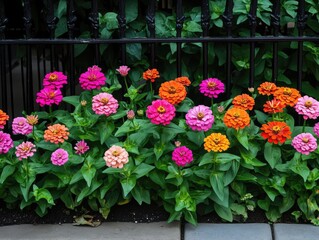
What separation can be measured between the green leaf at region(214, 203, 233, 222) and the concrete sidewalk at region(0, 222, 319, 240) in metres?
0.05

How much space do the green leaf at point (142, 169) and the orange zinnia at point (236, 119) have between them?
503 millimetres

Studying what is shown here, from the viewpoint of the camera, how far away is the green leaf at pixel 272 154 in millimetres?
3854

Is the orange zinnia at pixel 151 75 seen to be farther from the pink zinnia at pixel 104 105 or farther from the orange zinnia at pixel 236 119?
the orange zinnia at pixel 236 119

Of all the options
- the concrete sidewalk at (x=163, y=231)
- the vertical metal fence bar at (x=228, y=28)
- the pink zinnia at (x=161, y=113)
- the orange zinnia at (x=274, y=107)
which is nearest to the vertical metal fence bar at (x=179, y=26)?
the vertical metal fence bar at (x=228, y=28)

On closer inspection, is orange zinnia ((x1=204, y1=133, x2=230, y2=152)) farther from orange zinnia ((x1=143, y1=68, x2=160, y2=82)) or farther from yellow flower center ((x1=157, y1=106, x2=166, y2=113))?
orange zinnia ((x1=143, y1=68, x2=160, y2=82))

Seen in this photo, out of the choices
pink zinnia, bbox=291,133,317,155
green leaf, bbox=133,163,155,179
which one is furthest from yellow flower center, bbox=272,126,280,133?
green leaf, bbox=133,163,155,179

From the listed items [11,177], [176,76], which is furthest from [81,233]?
[176,76]

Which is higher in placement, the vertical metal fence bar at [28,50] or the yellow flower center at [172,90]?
the vertical metal fence bar at [28,50]

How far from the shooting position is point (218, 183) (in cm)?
374

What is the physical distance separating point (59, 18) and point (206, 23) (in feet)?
3.18

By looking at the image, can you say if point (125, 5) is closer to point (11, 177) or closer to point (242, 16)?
point (242, 16)

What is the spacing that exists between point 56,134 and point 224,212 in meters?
1.08

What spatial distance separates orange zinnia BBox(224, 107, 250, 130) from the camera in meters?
3.71

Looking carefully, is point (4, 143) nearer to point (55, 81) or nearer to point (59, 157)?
point (59, 157)
